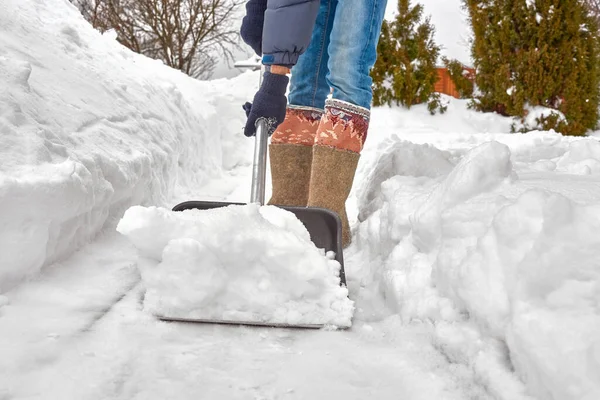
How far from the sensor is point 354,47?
7.30ft

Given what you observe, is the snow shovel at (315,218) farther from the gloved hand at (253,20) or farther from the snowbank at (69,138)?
the gloved hand at (253,20)

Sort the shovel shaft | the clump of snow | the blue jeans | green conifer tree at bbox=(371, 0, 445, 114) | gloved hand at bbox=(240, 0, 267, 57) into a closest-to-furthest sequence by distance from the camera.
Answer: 1. the clump of snow
2. the shovel shaft
3. the blue jeans
4. gloved hand at bbox=(240, 0, 267, 57)
5. green conifer tree at bbox=(371, 0, 445, 114)

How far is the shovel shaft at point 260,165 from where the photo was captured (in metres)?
1.92

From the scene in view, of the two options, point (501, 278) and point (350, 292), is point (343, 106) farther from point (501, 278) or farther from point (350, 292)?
point (501, 278)

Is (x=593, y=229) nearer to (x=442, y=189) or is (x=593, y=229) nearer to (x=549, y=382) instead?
(x=549, y=382)

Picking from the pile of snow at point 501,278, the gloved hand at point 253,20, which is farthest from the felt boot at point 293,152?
the pile of snow at point 501,278

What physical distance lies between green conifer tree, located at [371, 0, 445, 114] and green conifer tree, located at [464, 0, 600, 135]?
732mm

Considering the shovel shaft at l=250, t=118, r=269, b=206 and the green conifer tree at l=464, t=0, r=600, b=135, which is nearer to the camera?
the shovel shaft at l=250, t=118, r=269, b=206

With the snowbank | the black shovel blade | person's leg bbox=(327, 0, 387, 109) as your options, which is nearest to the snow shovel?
the black shovel blade

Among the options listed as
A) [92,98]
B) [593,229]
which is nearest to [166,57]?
[92,98]

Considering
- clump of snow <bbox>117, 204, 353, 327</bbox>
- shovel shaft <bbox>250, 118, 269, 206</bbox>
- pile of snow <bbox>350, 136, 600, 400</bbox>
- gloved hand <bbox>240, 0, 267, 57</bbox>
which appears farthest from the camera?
gloved hand <bbox>240, 0, 267, 57</bbox>

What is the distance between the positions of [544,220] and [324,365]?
565mm

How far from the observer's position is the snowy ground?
0.99m

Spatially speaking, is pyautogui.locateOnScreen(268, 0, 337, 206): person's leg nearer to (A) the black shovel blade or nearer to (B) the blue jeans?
(B) the blue jeans
